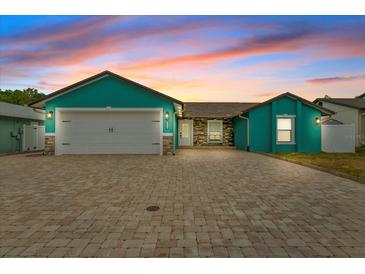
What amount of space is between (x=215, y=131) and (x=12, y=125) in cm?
1675

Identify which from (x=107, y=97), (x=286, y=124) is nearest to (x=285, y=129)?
(x=286, y=124)

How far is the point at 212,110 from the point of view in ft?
80.2

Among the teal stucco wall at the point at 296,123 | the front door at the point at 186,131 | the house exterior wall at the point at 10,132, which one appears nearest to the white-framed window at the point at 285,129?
the teal stucco wall at the point at 296,123

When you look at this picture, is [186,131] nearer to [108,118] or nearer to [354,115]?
[108,118]

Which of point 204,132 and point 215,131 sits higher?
point 215,131

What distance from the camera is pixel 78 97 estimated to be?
14672mm

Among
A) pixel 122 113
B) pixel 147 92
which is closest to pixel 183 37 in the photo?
pixel 147 92

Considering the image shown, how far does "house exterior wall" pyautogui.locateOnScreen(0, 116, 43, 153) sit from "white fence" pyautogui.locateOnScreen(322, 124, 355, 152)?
891 inches

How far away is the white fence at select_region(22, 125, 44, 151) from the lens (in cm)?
1806

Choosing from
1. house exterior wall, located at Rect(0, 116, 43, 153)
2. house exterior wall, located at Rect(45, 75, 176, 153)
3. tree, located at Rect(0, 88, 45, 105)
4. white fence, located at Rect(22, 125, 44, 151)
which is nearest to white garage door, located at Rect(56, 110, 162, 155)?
house exterior wall, located at Rect(45, 75, 176, 153)

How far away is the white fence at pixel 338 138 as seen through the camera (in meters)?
16.6

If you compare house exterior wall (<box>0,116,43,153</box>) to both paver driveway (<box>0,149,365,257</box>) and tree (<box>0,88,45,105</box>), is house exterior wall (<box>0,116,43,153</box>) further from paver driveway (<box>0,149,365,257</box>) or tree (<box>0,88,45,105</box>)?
tree (<box>0,88,45,105</box>)

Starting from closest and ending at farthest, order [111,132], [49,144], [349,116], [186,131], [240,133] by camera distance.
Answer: [49,144]
[111,132]
[240,133]
[349,116]
[186,131]
